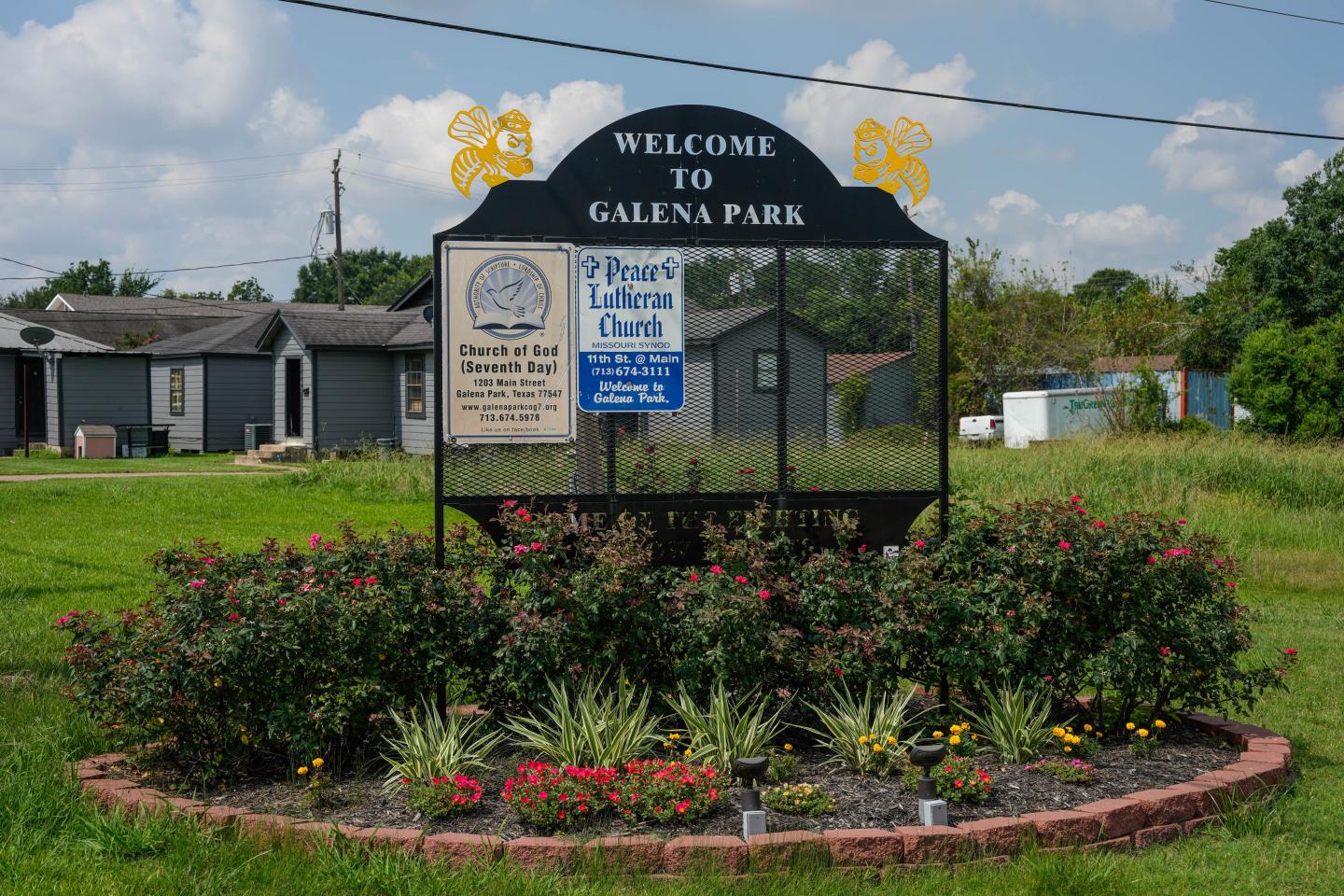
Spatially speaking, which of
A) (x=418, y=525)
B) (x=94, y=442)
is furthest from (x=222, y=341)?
(x=418, y=525)

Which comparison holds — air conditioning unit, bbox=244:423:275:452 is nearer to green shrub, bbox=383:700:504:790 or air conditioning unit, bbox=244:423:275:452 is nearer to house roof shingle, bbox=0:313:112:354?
house roof shingle, bbox=0:313:112:354

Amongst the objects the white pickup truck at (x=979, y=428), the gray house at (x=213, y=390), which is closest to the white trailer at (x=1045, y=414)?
the white pickup truck at (x=979, y=428)

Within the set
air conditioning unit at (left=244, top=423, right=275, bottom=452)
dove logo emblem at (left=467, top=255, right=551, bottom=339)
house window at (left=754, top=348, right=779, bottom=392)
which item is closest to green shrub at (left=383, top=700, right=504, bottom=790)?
dove logo emblem at (left=467, top=255, right=551, bottom=339)

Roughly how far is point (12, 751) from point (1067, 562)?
187 inches

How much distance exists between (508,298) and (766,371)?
1.38m

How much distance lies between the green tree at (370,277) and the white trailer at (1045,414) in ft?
178

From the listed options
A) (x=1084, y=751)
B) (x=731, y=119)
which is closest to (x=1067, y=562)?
Answer: (x=1084, y=751)

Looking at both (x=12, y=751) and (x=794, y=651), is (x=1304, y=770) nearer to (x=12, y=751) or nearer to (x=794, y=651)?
(x=794, y=651)

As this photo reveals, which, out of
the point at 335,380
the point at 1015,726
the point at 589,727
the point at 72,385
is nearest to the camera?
the point at 589,727

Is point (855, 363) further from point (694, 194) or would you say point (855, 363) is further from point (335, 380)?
point (335, 380)

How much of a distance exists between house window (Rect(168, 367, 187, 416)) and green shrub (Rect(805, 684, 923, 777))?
2785cm

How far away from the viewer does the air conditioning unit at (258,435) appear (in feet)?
90.7

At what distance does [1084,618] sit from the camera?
5.52 meters

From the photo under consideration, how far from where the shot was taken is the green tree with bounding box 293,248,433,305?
260 ft
